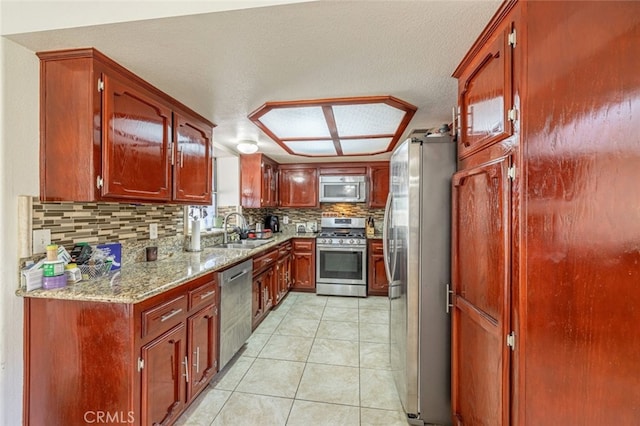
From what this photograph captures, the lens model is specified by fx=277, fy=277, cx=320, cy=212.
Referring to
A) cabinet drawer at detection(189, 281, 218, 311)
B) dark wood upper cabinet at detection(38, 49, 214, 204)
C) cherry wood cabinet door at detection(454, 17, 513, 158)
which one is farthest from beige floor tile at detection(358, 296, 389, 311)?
dark wood upper cabinet at detection(38, 49, 214, 204)

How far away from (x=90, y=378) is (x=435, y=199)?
1.99 metres

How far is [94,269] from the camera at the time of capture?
62.7 inches

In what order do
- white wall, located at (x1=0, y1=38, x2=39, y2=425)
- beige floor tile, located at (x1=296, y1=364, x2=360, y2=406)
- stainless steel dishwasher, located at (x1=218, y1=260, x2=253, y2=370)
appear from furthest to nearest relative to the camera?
stainless steel dishwasher, located at (x1=218, y1=260, x2=253, y2=370) → beige floor tile, located at (x1=296, y1=364, x2=360, y2=406) → white wall, located at (x1=0, y1=38, x2=39, y2=425)

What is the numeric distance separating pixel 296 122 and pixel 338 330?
2.19 meters

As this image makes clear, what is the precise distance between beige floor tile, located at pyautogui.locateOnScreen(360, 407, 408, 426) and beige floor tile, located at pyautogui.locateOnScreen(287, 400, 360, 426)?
0.14ft

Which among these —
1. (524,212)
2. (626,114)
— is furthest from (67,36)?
(626,114)

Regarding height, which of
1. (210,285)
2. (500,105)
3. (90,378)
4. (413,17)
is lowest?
(90,378)

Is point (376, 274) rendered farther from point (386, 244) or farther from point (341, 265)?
point (386, 244)

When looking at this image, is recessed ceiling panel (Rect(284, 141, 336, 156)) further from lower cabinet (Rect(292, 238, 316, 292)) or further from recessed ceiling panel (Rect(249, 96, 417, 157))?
lower cabinet (Rect(292, 238, 316, 292))

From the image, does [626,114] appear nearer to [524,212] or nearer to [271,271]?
[524,212]

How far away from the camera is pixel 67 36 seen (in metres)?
1.27

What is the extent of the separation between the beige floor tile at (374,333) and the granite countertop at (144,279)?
1468mm

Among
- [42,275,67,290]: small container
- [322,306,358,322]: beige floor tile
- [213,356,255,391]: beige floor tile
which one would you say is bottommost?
[322,306,358,322]: beige floor tile

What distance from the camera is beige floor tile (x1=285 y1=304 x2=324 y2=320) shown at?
11.1 ft
